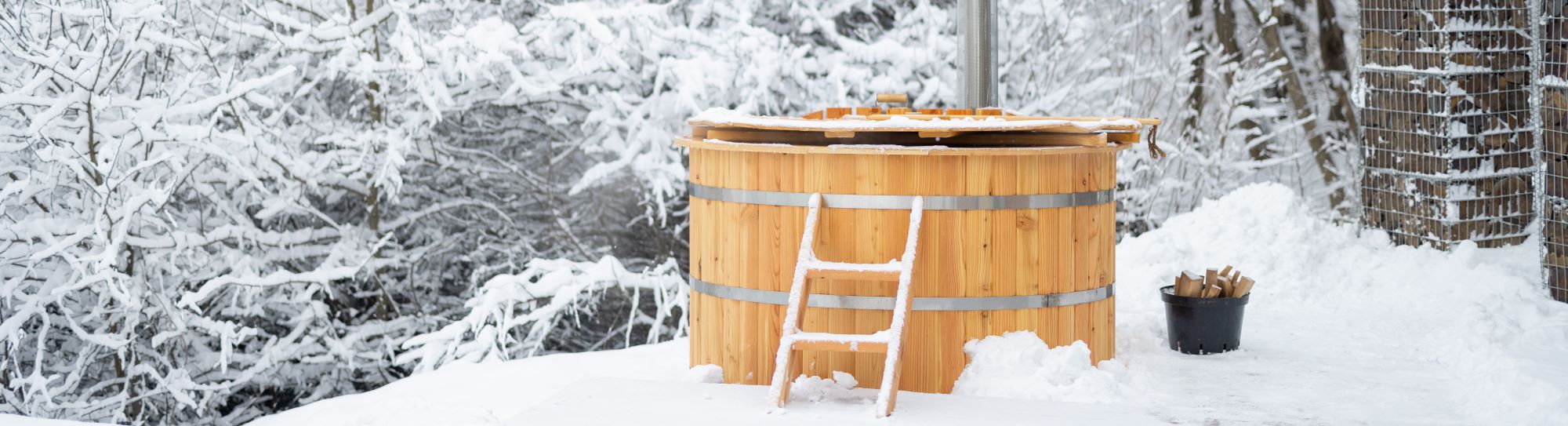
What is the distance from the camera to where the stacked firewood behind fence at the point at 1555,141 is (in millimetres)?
6520

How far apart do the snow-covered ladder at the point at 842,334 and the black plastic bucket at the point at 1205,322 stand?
1.59 meters

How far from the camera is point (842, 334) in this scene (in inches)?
188

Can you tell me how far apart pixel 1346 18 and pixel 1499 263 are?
7.04 meters

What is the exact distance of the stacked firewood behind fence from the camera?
6520 millimetres

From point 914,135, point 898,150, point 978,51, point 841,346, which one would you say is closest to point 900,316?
point 841,346

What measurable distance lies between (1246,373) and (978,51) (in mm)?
2369

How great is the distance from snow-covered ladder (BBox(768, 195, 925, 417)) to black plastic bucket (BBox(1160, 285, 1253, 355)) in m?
1.59

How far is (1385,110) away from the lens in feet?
26.3

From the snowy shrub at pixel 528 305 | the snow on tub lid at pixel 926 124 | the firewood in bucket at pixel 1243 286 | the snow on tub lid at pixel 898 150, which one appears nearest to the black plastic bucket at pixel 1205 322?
the firewood in bucket at pixel 1243 286

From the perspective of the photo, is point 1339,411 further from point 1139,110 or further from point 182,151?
point 1139,110

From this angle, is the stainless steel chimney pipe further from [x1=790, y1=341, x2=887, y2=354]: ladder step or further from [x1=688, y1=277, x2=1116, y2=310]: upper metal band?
[x1=790, y1=341, x2=887, y2=354]: ladder step

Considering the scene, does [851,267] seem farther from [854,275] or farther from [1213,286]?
[1213,286]

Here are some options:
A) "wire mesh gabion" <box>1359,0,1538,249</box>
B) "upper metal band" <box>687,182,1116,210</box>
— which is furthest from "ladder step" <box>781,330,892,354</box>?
"wire mesh gabion" <box>1359,0,1538,249</box>

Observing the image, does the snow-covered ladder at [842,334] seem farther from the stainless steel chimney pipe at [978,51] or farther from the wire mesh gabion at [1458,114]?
the wire mesh gabion at [1458,114]
